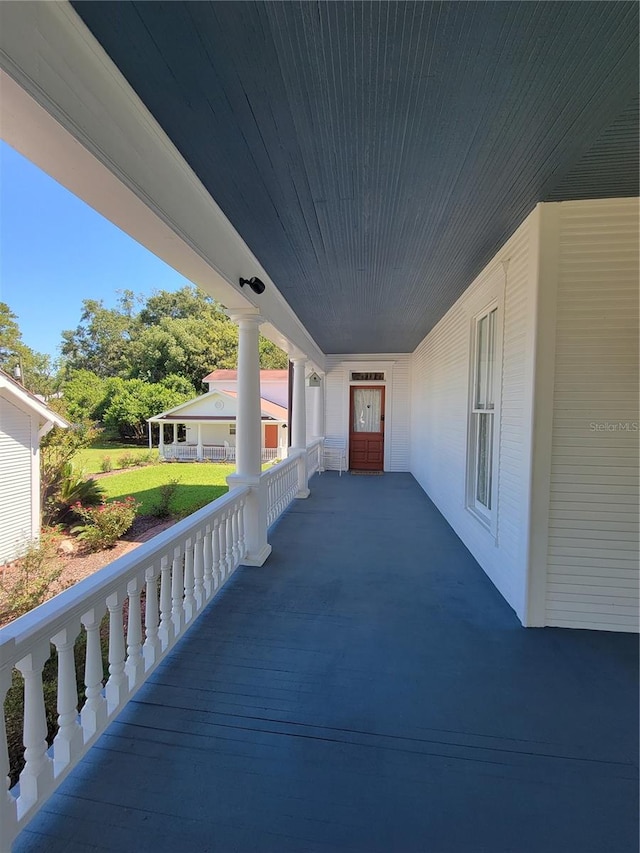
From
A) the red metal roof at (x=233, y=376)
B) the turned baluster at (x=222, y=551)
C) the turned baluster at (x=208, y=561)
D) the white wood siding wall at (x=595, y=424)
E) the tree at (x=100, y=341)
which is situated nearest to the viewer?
the white wood siding wall at (x=595, y=424)

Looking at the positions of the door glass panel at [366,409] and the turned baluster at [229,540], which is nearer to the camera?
the turned baluster at [229,540]

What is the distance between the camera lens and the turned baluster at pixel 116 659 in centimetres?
163

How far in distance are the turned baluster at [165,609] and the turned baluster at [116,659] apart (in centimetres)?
35

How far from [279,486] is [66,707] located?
356cm

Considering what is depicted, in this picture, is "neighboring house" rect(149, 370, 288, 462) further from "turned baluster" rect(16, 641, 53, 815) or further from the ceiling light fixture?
"turned baluster" rect(16, 641, 53, 815)

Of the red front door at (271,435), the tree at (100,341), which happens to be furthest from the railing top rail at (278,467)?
the tree at (100,341)

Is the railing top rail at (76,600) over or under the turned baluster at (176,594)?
over

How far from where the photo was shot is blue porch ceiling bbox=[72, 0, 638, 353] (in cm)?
116

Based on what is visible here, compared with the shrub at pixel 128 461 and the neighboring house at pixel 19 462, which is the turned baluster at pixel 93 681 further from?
the shrub at pixel 128 461

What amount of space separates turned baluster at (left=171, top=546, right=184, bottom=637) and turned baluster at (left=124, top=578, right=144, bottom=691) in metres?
0.34

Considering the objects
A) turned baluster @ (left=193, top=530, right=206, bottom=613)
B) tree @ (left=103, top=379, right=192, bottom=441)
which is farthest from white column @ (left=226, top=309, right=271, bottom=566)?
tree @ (left=103, top=379, right=192, bottom=441)

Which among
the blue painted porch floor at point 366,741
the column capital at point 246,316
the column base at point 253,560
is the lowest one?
the blue painted porch floor at point 366,741

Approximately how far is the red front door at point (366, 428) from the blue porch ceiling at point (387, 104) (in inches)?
245

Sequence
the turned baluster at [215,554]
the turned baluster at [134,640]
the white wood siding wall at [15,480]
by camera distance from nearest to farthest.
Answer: the turned baluster at [134,640] → the turned baluster at [215,554] → the white wood siding wall at [15,480]
